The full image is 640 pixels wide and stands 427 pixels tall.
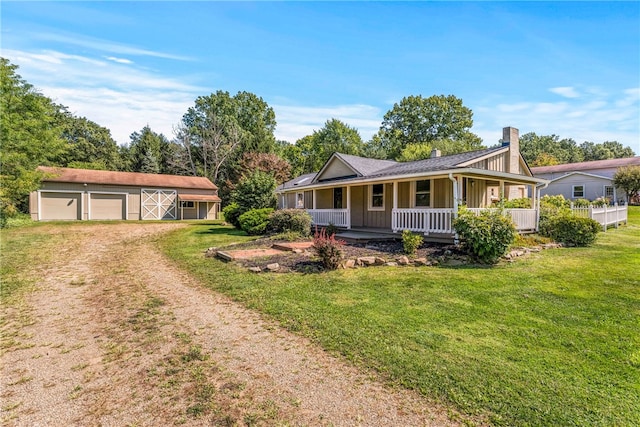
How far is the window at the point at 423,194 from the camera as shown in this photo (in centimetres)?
1301

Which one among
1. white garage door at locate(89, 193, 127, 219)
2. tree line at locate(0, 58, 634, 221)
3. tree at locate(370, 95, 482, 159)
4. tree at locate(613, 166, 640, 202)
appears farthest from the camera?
tree at locate(370, 95, 482, 159)

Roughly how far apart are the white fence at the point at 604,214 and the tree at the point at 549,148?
40222 mm

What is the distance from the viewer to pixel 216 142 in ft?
133

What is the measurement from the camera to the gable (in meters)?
16.3

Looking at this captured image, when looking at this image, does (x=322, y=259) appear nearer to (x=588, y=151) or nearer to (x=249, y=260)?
(x=249, y=260)

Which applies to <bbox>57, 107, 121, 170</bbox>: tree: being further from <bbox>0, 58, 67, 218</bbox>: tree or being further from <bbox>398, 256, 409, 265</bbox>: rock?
<bbox>398, 256, 409, 265</bbox>: rock

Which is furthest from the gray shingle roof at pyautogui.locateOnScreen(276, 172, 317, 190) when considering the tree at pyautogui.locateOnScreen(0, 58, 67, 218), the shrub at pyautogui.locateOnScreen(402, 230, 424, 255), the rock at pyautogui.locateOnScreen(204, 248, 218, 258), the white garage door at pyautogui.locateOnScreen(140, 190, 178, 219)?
the tree at pyautogui.locateOnScreen(0, 58, 67, 218)

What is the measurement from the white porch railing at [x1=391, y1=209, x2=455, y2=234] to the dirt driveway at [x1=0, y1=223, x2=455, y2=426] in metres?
7.75

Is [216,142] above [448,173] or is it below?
above

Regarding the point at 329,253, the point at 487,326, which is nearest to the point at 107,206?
the point at 329,253

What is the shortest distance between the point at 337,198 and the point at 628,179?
24.2 m

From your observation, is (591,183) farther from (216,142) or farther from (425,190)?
(216,142)

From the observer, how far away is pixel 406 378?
125 inches

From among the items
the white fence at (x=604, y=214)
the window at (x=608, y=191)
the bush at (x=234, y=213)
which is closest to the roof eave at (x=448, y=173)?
the white fence at (x=604, y=214)
